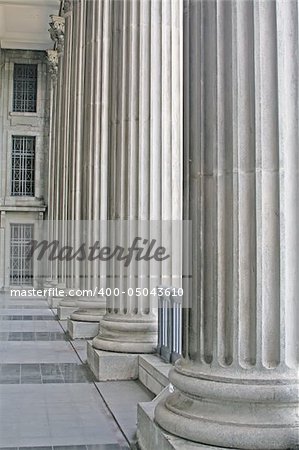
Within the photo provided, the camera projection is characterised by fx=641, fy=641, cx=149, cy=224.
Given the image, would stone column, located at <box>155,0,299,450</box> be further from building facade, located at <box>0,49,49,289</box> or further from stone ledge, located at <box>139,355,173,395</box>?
building facade, located at <box>0,49,49,289</box>

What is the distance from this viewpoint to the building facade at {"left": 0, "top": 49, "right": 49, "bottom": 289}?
30.9 meters

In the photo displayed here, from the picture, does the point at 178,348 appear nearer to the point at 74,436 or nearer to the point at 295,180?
the point at 74,436

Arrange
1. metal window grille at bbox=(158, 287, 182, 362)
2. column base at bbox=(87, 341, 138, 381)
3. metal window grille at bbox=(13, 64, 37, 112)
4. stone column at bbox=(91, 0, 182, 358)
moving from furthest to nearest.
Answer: metal window grille at bbox=(13, 64, 37, 112)
stone column at bbox=(91, 0, 182, 358)
column base at bbox=(87, 341, 138, 381)
metal window grille at bbox=(158, 287, 182, 362)

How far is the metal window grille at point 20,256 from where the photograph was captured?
31.0 meters

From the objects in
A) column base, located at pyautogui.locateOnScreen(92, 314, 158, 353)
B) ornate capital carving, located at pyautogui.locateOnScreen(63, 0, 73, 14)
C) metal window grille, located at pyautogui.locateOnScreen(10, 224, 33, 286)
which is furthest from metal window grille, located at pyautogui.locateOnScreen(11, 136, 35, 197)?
column base, located at pyautogui.locateOnScreen(92, 314, 158, 353)

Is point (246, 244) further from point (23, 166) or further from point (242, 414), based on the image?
point (23, 166)

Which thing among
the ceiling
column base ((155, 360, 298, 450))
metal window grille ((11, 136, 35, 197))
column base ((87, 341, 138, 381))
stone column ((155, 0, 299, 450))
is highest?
the ceiling

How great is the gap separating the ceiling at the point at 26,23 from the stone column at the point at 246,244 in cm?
2608

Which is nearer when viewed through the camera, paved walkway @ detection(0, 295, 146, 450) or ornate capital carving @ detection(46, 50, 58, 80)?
paved walkway @ detection(0, 295, 146, 450)

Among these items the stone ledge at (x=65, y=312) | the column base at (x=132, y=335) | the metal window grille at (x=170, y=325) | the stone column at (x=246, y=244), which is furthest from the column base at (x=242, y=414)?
the stone ledge at (x=65, y=312)

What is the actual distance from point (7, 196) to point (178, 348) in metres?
24.9

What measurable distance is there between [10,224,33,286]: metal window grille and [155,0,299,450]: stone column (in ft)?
89.9

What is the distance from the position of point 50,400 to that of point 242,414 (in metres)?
3.81

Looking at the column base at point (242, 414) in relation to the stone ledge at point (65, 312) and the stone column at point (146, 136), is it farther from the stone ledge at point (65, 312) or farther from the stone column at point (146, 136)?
the stone ledge at point (65, 312)
